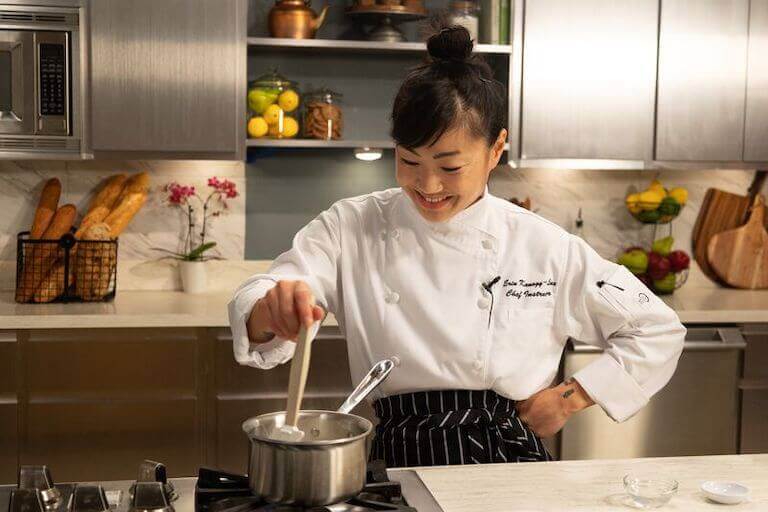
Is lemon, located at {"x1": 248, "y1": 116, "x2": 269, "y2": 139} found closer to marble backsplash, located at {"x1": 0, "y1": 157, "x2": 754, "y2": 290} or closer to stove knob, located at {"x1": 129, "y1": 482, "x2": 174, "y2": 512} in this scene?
marble backsplash, located at {"x1": 0, "y1": 157, "x2": 754, "y2": 290}

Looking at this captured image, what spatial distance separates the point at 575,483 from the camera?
1545mm

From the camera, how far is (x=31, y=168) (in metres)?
3.77

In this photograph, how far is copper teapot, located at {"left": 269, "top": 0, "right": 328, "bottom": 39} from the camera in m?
3.62

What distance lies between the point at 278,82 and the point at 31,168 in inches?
39.0

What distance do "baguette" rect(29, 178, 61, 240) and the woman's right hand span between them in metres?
2.32

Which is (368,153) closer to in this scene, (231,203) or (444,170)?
(231,203)

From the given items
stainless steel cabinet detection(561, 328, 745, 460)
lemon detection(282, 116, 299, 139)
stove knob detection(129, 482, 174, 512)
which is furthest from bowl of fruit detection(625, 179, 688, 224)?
stove knob detection(129, 482, 174, 512)

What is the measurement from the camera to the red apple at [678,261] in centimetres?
396

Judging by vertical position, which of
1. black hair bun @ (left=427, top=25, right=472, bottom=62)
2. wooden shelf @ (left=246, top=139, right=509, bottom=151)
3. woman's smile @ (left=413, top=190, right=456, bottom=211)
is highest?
black hair bun @ (left=427, top=25, right=472, bottom=62)

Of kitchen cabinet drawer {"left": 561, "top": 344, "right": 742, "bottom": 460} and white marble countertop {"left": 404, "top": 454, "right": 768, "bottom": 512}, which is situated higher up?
white marble countertop {"left": 404, "top": 454, "right": 768, "bottom": 512}

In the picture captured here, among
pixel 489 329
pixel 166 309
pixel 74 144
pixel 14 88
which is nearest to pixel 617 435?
pixel 166 309

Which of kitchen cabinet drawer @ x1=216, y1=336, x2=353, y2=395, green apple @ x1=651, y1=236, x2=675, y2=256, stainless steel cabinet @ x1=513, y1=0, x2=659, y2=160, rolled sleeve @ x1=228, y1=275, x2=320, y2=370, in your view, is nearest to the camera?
rolled sleeve @ x1=228, y1=275, x2=320, y2=370

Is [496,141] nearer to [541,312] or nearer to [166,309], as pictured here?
[541,312]

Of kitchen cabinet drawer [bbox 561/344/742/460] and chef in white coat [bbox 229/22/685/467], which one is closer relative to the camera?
chef in white coat [bbox 229/22/685/467]
